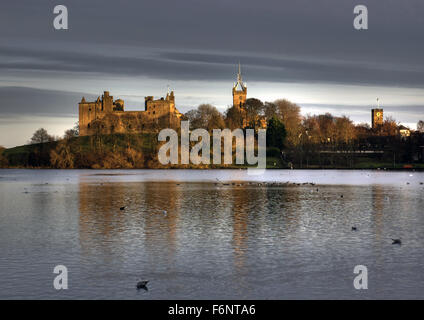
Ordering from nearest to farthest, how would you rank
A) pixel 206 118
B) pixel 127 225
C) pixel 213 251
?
pixel 213 251 < pixel 127 225 < pixel 206 118

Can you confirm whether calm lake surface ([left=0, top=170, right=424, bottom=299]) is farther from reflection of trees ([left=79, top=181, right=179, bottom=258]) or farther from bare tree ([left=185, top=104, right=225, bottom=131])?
bare tree ([left=185, top=104, right=225, bottom=131])

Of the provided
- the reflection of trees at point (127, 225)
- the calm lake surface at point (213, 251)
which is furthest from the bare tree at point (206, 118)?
the calm lake surface at point (213, 251)

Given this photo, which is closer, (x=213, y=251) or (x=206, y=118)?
(x=213, y=251)

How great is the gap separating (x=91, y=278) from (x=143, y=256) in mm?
3776

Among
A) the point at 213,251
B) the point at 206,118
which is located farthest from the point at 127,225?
the point at 206,118

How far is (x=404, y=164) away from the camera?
15388cm

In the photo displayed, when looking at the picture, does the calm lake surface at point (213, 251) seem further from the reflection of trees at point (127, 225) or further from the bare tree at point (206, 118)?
the bare tree at point (206, 118)

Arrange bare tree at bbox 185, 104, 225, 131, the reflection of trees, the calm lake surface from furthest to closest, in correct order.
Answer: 1. bare tree at bbox 185, 104, 225, 131
2. the reflection of trees
3. the calm lake surface

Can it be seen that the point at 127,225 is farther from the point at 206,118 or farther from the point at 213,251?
the point at 206,118

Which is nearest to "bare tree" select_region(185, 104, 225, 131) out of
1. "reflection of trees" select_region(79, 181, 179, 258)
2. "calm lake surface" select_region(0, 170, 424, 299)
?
"reflection of trees" select_region(79, 181, 179, 258)

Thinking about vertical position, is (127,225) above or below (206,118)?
below

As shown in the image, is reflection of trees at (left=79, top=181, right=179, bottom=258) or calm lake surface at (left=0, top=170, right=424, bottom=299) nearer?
calm lake surface at (left=0, top=170, right=424, bottom=299)

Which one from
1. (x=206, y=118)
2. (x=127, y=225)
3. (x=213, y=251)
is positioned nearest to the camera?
(x=213, y=251)
